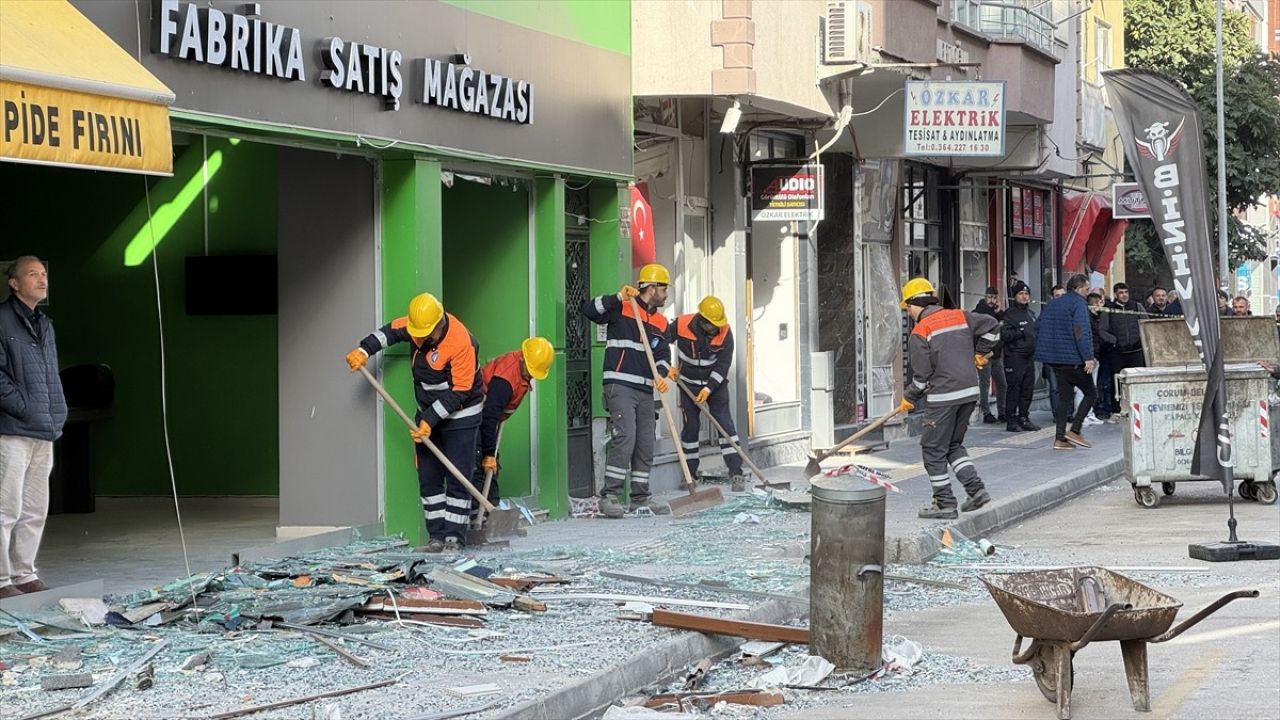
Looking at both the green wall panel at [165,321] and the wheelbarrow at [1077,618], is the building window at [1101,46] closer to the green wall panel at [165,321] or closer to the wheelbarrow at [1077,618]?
the green wall panel at [165,321]

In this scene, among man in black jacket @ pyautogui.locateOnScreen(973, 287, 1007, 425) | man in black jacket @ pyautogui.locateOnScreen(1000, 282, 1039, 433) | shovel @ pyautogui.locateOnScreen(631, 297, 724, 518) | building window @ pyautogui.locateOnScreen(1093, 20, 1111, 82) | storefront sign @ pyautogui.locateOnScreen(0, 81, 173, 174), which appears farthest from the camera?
building window @ pyautogui.locateOnScreen(1093, 20, 1111, 82)

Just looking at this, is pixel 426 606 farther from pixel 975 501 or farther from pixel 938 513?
pixel 975 501

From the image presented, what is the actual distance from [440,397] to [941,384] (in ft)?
14.5

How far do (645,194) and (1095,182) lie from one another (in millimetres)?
20810

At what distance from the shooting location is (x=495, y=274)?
50.9 feet

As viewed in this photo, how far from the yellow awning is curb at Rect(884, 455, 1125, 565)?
529cm

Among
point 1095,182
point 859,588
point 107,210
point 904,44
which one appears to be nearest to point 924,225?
point 904,44

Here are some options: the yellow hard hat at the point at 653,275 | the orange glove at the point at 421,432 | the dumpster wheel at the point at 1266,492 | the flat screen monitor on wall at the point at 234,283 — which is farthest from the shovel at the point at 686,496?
the dumpster wheel at the point at 1266,492

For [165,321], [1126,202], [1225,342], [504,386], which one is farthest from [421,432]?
[1126,202]

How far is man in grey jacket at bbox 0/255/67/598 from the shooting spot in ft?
31.7

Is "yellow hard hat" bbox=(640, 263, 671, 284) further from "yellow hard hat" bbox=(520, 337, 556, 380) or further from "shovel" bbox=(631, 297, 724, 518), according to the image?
"yellow hard hat" bbox=(520, 337, 556, 380)

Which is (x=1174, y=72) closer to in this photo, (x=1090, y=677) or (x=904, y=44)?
(x=904, y=44)

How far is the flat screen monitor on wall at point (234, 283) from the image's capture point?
15.4m

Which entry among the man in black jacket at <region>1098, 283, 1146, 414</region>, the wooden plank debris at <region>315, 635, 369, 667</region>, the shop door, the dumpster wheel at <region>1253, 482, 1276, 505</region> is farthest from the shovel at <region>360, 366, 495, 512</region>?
the man in black jacket at <region>1098, 283, 1146, 414</region>
